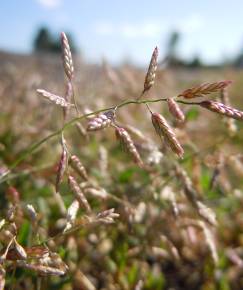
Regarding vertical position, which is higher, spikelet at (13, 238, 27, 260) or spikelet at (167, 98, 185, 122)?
spikelet at (167, 98, 185, 122)

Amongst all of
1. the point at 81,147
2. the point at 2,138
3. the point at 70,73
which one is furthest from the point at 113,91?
the point at 70,73

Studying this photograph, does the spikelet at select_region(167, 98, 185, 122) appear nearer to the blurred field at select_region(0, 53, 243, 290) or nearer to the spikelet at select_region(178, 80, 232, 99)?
the spikelet at select_region(178, 80, 232, 99)

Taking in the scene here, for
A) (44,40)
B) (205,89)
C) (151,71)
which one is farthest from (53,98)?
(44,40)

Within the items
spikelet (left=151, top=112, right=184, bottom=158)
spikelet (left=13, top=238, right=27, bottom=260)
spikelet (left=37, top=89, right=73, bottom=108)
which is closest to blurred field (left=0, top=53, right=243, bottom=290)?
spikelet (left=13, top=238, right=27, bottom=260)

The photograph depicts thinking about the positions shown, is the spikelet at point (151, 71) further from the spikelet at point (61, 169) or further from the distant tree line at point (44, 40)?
the distant tree line at point (44, 40)

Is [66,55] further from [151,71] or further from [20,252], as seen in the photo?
[20,252]

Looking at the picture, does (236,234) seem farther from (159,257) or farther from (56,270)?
(56,270)

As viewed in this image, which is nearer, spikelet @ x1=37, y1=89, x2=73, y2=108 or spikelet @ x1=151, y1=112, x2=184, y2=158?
spikelet @ x1=151, y1=112, x2=184, y2=158
